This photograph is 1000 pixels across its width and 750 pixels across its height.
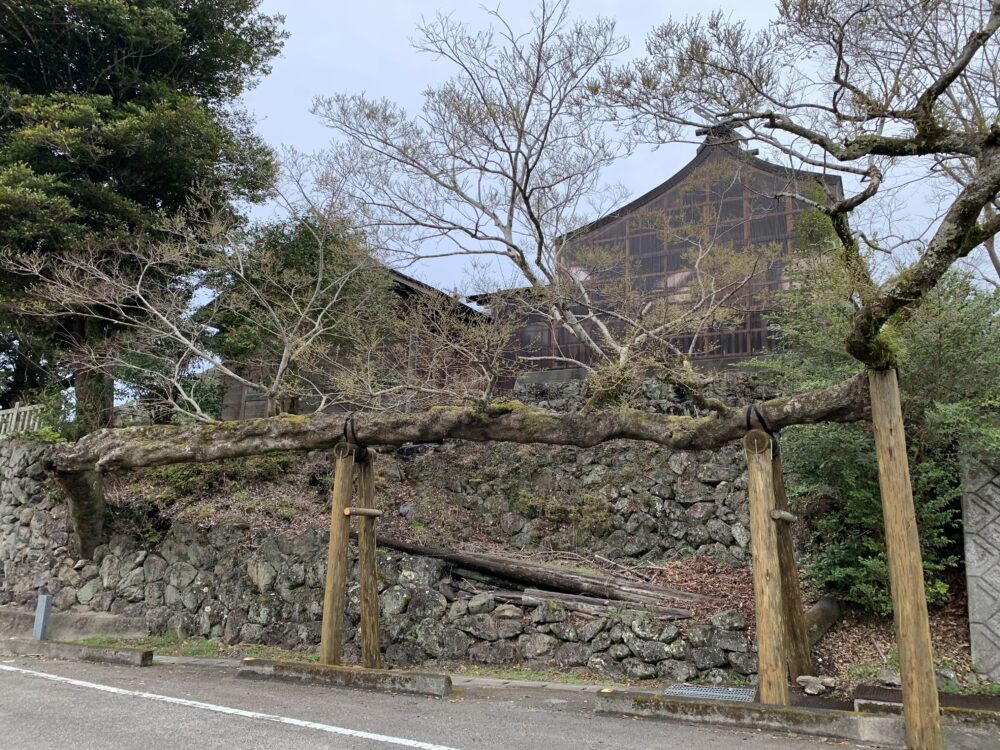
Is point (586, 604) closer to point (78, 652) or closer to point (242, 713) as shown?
point (242, 713)

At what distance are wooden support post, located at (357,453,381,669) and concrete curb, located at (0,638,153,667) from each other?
3103 mm

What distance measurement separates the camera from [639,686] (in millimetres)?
7598

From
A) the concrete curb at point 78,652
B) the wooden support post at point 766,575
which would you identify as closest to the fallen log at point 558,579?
the wooden support post at point 766,575

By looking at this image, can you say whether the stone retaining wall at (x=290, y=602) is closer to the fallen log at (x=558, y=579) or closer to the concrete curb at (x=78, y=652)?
the fallen log at (x=558, y=579)

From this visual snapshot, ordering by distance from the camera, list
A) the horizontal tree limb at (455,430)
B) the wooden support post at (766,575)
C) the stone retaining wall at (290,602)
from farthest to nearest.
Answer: the stone retaining wall at (290,602)
the horizontal tree limb at (455,430)
the wooden support post at (766,575)

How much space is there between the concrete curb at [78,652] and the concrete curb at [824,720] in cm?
634

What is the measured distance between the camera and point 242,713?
19.7 ft

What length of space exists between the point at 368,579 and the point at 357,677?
1.09 m

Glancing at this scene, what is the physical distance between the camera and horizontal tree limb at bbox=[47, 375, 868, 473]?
20.6 ft

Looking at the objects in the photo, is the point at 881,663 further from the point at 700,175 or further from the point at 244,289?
the point at 244,289

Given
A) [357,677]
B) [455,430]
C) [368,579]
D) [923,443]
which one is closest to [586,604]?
[368,579]

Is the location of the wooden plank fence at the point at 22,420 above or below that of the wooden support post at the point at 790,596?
above

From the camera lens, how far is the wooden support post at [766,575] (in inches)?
227

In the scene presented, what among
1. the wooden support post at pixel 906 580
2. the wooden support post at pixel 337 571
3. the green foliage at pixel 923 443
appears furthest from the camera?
the wooden support post at pixel 337 571
